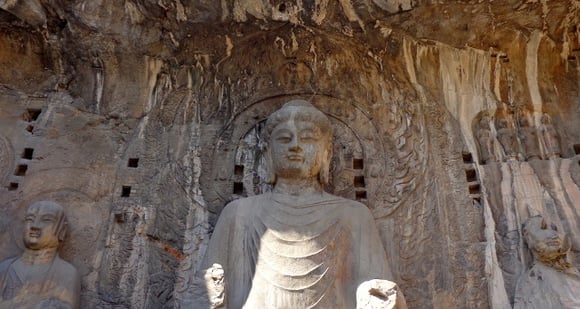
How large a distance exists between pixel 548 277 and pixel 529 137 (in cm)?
145

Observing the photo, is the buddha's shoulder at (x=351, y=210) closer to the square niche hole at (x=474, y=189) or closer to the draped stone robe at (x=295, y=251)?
the draped stone robe at (x=295, y=251)

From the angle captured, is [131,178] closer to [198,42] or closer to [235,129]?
[235,129]

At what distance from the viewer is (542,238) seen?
4672 millimetres

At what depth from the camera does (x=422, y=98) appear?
5.80m

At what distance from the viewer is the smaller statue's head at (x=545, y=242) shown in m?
4.61

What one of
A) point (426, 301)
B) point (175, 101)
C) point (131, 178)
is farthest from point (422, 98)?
point (131, 178)

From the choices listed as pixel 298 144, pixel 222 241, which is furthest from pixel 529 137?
pixel 222 241

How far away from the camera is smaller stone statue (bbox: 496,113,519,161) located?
17.8ft

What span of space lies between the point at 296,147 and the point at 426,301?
168cm

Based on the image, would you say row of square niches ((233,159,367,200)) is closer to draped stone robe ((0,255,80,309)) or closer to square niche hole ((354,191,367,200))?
square niche hole ((354,191,367,200))

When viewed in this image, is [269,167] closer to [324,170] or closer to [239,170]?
[324,170]

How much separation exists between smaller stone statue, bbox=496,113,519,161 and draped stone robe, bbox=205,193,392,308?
1620mm

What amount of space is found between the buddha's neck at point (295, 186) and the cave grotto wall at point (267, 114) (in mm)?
671

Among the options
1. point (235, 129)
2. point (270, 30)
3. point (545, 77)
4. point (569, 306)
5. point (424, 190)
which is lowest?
point (569, 306)
